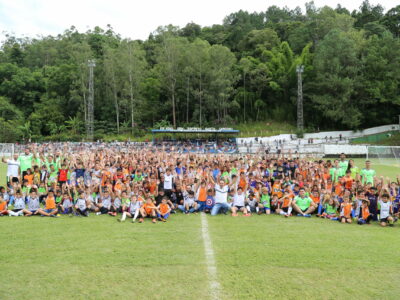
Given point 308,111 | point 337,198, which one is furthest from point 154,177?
point 308,111

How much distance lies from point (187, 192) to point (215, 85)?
42.2 metres

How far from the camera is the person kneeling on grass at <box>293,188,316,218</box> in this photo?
989 cm

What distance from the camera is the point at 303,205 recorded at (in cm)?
1007

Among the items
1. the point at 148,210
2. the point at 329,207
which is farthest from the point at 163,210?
the point at 329,207

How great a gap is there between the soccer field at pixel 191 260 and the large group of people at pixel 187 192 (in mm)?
800

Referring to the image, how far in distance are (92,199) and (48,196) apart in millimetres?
1198

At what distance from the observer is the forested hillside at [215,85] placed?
48.8 metres

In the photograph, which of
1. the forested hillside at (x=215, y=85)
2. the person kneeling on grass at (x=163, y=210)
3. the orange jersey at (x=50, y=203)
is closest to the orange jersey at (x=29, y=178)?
the orange jersey at (x=50, y=203)

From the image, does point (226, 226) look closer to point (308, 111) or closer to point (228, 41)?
point (308, 111)

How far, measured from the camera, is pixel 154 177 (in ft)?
37.0

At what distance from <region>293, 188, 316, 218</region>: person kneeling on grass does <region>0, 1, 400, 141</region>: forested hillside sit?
41451 millimetres

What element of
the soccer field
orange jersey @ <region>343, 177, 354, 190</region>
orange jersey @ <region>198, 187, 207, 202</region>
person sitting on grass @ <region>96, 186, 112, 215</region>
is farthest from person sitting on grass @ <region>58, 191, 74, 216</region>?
orange jersey @ <region>343, 177, 354, 190</region>

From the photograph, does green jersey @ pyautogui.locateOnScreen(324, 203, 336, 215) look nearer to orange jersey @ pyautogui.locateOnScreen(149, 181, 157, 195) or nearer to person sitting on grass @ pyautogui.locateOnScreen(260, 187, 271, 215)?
person sitting on grass @ pyautogui.locateOnScreen(260, 187, 271, 215)

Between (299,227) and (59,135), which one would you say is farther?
(59,135)
